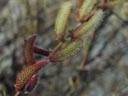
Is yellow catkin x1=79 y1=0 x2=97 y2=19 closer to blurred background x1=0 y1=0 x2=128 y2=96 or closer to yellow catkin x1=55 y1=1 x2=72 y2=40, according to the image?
yellow catkin x1=55 y1=1 x2=72 y2=40

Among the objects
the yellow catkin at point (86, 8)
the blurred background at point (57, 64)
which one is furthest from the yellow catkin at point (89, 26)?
the blurred background at point (57, 64)

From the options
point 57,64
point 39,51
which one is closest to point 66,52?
point 39,51

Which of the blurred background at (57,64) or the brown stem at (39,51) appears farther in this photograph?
the blurred background at (57,64)

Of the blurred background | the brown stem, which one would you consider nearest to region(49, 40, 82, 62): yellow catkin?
the brown stem

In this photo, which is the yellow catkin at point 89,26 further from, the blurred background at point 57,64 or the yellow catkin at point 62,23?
the blurred background at point 57,64

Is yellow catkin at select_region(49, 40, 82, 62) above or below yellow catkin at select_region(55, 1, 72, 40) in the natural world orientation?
below

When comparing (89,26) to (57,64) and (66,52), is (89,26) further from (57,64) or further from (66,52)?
(57,64)

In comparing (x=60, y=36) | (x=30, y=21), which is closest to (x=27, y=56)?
(x=60, y=36)
